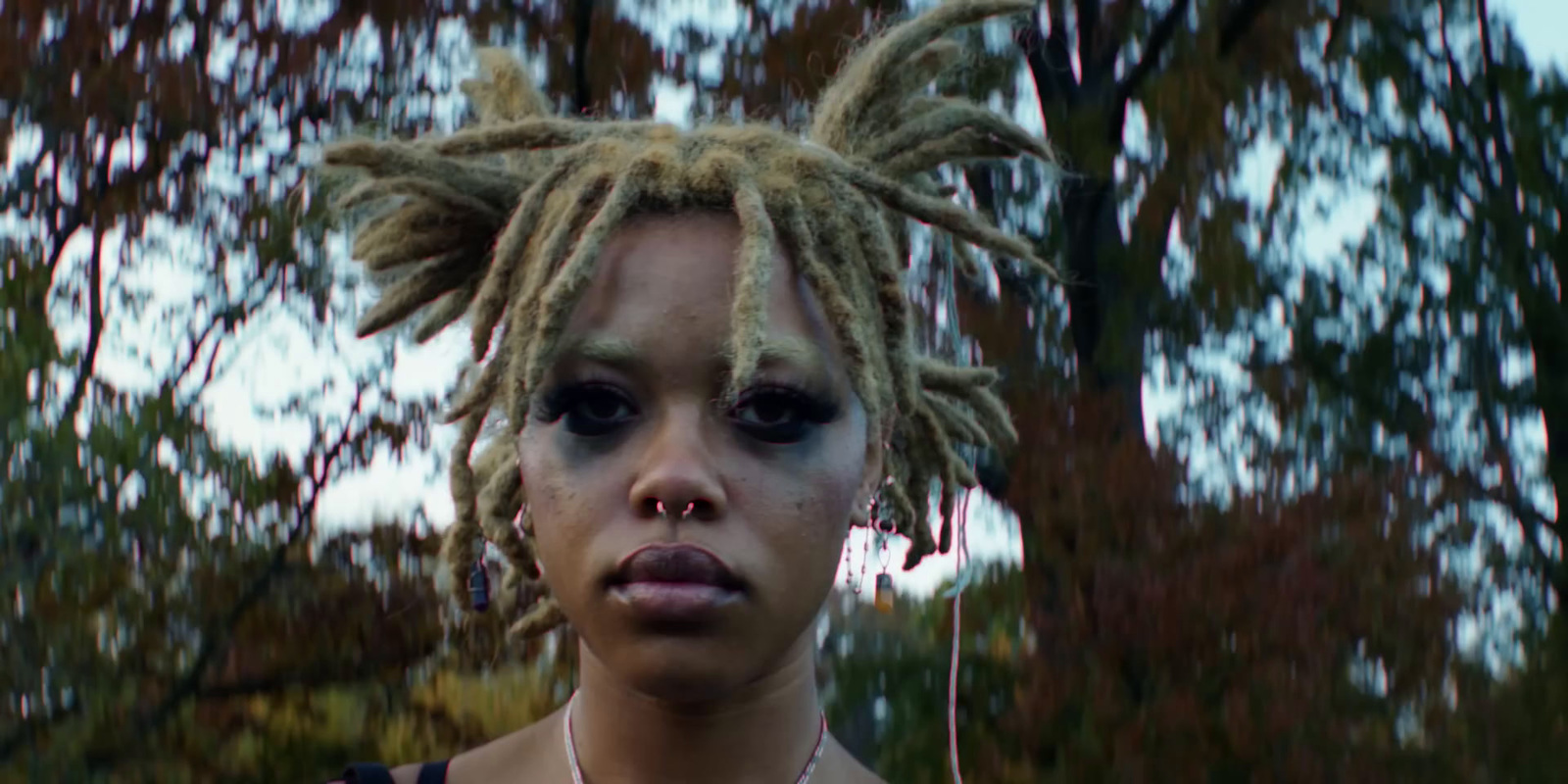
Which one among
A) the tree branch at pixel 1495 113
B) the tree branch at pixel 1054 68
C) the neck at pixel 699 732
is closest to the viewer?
the neck at pixel 699 732

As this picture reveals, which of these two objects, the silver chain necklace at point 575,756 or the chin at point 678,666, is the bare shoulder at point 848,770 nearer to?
the silver chain necklace at point 575,756

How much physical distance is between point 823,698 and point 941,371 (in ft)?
6.26

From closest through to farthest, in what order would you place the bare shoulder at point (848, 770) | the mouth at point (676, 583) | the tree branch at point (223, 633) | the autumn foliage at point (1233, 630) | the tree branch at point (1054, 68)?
the mouth at point (676, 583) < the bare shoulder at point (848, 770) < the autumn foliage at point (1233, 630) < the tree branch at point (223, 633) < the tree branch at point (1054, 68)

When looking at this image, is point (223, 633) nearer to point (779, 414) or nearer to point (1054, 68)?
point (779, 414)

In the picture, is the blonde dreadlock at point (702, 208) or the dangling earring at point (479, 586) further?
the dangling earring at point (479, 586)

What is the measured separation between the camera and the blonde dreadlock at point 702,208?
2.35m

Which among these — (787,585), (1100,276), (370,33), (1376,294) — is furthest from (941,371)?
Result: (370,33)

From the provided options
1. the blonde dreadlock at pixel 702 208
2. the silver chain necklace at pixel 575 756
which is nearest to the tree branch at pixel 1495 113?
the blonde dreadlock at pixel 702 208

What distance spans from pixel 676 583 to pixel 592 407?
319 millimetres

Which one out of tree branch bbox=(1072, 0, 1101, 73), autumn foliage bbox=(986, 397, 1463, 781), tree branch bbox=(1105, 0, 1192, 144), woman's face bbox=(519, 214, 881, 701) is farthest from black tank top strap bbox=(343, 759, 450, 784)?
tree branch bbox=(1072, 0, 1101, 73)

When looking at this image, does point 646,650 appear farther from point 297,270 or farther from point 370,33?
point 370,33

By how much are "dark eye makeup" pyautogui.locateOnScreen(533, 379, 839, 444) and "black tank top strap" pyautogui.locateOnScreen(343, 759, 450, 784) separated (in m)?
0.69

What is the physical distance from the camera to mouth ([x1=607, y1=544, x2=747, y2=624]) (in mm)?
2158

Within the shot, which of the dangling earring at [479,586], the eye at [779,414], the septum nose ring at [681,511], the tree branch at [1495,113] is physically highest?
the tree branch at [1495,113]
